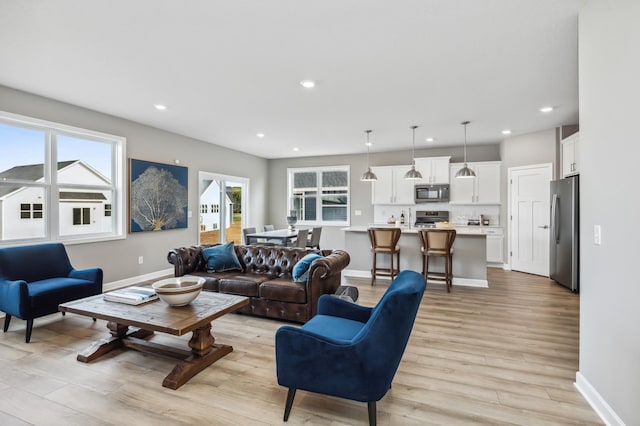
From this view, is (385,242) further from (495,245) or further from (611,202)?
(611,202)

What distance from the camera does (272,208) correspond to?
363 inches

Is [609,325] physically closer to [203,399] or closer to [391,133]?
[203,399]

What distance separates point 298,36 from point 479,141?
545 centimetres

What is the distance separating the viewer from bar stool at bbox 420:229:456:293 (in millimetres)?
4836

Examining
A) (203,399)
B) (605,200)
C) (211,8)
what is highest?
(211,8)

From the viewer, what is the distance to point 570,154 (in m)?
5.38

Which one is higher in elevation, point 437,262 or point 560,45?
point 560,45

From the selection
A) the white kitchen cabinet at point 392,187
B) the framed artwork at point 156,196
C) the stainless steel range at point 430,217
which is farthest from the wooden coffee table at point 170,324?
the stainless steel range at point 430,217

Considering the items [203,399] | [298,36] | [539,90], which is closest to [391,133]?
[539,90]

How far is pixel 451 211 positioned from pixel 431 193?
25.4 inches

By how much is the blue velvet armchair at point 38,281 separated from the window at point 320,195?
573 centimetres

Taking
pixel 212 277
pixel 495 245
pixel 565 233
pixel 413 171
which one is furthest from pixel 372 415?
pixel 495 245

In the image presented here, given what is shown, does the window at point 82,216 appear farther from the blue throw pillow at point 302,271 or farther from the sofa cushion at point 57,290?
the blue throw pillow at point 302,271

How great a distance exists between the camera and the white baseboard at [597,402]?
1.86 m
